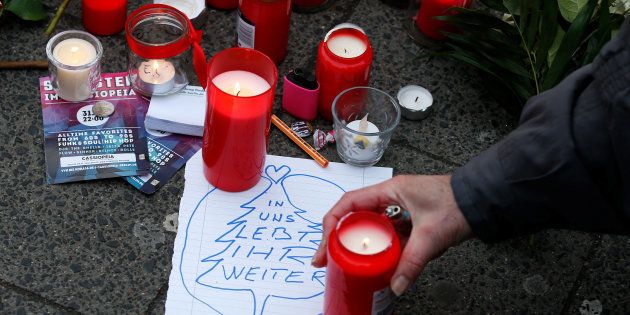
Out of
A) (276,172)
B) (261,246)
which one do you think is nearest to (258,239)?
(261,246)

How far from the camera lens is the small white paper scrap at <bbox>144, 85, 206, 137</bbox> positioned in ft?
4.69

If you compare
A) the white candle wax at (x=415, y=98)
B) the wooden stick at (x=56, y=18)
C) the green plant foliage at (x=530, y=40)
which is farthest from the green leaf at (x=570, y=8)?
the wooden stick at (x=56, y=18)

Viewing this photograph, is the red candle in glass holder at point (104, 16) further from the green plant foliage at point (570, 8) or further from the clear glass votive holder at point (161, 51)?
the green plant foliage at point (570, 8)

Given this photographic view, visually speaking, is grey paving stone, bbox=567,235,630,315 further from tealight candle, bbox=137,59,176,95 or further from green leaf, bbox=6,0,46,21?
green leaf, bbox=6,0,46,21

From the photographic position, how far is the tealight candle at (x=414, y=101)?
5.04ft

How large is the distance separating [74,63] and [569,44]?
2.76ft

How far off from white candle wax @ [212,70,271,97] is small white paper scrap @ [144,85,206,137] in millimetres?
135

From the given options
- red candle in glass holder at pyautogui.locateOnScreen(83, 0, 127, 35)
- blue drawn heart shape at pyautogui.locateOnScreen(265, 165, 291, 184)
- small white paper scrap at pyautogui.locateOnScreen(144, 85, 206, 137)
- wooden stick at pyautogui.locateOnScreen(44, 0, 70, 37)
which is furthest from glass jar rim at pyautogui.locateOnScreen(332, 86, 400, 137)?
wooden stick at pyautogui.locateOnScreen(44, 0, 70, 37)

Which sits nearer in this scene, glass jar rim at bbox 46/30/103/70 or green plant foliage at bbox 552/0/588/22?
glass jar rim at bbox 46/30/103/70

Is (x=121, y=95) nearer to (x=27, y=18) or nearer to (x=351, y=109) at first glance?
(x=27, y=18)

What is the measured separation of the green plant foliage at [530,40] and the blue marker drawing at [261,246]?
37 centimetres

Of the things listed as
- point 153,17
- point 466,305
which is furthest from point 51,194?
point 466,305

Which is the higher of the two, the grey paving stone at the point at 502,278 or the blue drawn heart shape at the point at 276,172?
the blue drawn heart shape at the point at 276,172

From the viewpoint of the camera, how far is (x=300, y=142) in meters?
1.46
